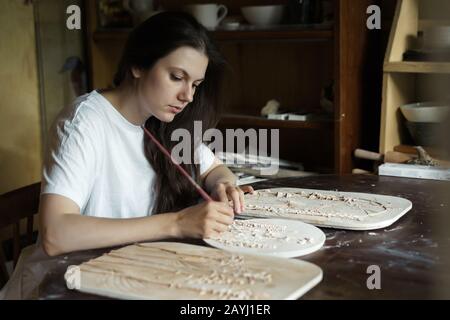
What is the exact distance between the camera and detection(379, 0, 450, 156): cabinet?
7.13 ft

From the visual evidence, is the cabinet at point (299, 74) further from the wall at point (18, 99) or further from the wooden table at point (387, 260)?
the wooden table at point (387, 260)

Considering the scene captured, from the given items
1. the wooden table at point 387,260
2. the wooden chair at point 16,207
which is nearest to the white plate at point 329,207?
the wooden table at point 387,260

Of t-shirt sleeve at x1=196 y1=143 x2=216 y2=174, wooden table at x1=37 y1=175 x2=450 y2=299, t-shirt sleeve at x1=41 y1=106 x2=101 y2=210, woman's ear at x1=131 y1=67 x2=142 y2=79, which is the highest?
woman's ear at x1=131 y1=67 x2=142 y2=79

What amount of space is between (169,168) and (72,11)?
1579mm

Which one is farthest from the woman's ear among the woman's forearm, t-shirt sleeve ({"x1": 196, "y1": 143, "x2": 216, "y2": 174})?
the woman's forearm

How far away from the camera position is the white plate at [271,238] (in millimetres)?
1279

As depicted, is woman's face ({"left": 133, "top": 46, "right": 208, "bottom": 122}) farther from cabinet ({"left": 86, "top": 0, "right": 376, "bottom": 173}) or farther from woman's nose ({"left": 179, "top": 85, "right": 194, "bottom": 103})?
cabinet ({"left": 86, "top": 0, "right": 376, "bottom": 173})

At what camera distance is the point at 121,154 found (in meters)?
1.65

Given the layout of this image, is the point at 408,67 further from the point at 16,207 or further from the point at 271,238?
the point at 16,207

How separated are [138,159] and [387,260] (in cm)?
74

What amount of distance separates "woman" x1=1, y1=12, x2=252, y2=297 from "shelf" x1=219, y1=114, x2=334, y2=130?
62cm

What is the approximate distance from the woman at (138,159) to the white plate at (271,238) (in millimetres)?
46

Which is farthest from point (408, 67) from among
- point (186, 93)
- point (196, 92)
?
point (186, 93)

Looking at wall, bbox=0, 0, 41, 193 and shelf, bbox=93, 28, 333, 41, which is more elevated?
shelf, bbox=93, 28, 333, 41
